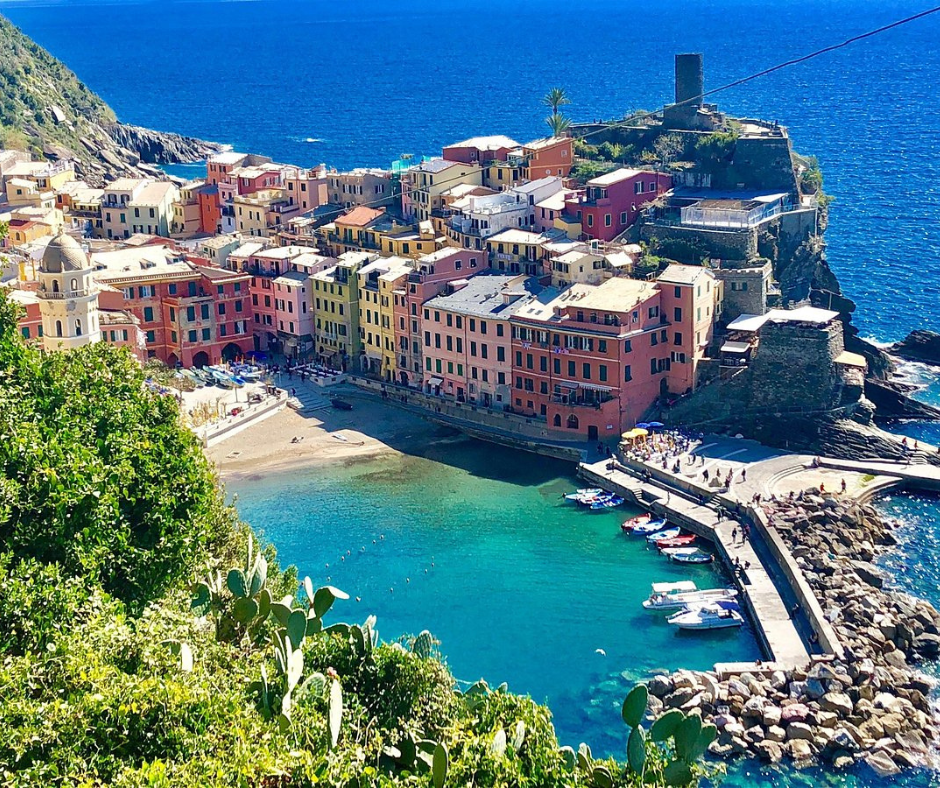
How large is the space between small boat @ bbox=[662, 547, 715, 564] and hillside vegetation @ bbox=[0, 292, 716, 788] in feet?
83.1

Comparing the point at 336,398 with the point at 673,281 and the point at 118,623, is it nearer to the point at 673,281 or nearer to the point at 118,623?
the point at 673,281

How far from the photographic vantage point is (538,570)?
5688cm

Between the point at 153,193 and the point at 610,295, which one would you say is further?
the point at 153,193

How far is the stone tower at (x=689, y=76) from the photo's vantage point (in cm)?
9044

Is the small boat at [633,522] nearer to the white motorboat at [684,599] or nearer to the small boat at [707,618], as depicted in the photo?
the white motorboat at [684,599]

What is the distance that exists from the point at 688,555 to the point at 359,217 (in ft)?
121

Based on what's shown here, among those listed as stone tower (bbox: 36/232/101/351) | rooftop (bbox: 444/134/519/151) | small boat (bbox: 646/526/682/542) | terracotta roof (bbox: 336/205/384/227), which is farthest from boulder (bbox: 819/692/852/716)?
rooftop (bbox: 444/134/519/151)

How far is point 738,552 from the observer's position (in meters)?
57.0

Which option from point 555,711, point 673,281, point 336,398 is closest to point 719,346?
point 673,281

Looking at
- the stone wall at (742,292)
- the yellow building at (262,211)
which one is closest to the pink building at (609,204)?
the stone wall at (742,292)

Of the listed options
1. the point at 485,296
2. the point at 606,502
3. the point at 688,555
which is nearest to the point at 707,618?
the point at 688,555

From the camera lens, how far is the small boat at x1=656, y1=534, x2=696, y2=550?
192ft

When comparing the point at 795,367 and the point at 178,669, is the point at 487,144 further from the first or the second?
the point at 178,669

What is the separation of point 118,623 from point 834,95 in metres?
172
